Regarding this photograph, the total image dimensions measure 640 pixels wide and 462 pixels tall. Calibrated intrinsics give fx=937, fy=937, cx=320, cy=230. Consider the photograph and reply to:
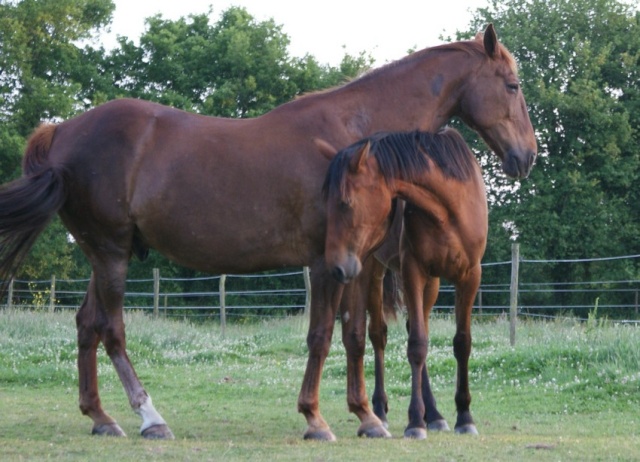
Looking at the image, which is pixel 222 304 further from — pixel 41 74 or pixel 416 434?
pixel 41 74

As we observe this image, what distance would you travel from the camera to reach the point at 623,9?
39000mm

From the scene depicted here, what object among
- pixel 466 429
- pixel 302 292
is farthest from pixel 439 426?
pixel 302 292

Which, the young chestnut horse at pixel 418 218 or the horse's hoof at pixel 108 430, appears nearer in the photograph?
the young chestnut horse at pixel 418 218

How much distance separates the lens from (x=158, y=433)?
6590mm

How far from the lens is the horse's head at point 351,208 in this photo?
20.2 ft

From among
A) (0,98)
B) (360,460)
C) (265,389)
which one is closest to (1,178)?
(0,98)

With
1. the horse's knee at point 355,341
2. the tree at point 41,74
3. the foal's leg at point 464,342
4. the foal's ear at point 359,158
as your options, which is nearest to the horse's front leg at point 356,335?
the horse's knee at point 355,341

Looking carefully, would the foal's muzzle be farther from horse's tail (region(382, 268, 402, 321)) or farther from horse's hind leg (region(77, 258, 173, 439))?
Answer: horse's tail (region(382, 268, 402, 321))

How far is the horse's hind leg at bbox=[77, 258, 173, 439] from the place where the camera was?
6.81 metres

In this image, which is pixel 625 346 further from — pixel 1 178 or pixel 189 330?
pixel 1 178

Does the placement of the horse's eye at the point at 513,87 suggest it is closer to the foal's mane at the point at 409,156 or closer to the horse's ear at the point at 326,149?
the foal's mane at the point at 409,156

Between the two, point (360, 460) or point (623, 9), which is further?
point (623, 9)

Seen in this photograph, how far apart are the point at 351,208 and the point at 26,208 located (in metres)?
2.40

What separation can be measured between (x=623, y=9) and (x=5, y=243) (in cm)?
3658
